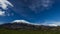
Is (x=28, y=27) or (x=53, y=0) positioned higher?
(x=53, y=0)

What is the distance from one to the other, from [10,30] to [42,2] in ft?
1.83

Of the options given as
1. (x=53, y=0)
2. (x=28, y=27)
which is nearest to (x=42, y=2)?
(x=53, y=0)

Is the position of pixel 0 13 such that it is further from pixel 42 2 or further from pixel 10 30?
pixel 42 2

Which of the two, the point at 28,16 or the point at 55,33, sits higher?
the point at 28,16

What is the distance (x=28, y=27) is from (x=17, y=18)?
0.19 meters

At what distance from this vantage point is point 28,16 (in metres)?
3.58

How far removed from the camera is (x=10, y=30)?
3.57 metres

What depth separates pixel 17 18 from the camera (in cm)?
356

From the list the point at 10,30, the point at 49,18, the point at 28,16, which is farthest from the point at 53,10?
the point at 10,30

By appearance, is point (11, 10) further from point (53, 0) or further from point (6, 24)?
point (53, 0)

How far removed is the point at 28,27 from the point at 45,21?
236mm

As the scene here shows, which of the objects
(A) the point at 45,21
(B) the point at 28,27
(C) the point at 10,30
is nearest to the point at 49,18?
(A) the point at 45,21

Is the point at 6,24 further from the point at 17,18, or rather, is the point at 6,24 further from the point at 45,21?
the point at 45,21

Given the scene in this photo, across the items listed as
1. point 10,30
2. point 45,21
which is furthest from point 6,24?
point 45,21
